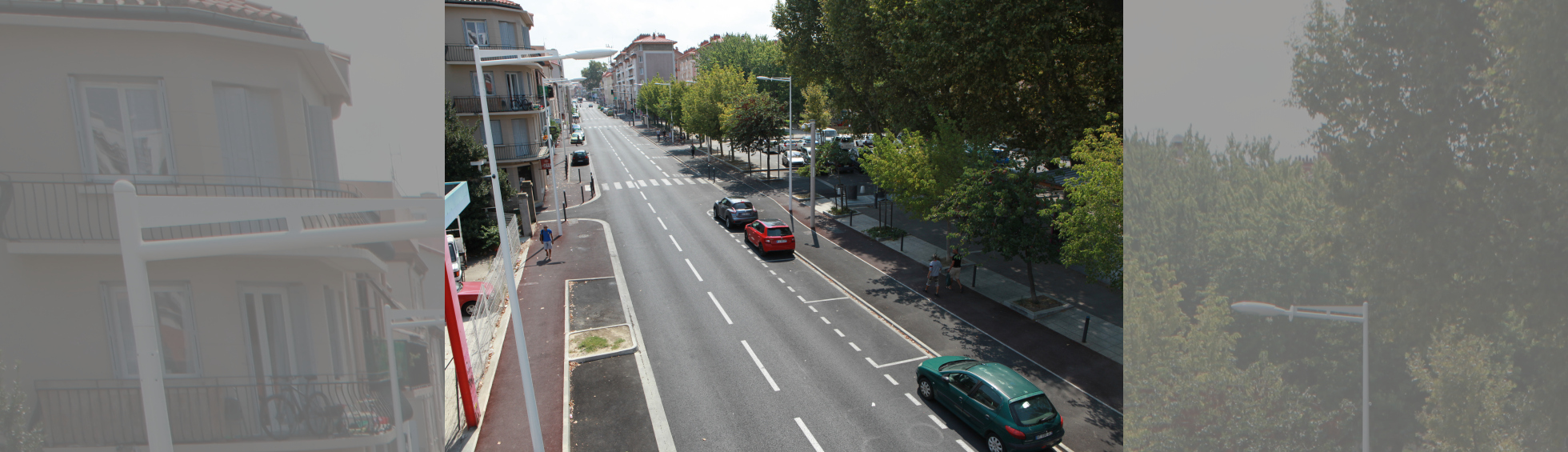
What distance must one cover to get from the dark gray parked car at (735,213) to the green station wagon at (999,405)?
18839mm

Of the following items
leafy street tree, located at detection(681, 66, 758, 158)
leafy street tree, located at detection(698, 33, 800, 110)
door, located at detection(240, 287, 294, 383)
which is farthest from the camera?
leafy street tree, located at detection(698, 33, 800, 110)

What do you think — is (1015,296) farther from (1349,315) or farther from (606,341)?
(1349,315)

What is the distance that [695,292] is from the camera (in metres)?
23.8

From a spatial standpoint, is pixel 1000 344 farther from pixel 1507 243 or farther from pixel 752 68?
pixel 752 68

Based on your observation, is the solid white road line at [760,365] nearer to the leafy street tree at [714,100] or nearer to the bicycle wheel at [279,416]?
the bicycle wheel at [279,416]

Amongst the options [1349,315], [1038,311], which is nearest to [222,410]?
[1349,315]

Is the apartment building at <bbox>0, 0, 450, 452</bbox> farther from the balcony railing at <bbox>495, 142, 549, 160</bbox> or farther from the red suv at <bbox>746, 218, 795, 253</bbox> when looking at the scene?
the balcony railing at <bbox>495, 142, 549, 160</bbox>

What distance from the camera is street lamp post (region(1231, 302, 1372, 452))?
16.1 feet

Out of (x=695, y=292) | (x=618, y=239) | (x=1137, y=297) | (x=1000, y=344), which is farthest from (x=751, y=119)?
(x=1137, y=297)

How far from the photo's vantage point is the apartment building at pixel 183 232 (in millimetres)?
1421

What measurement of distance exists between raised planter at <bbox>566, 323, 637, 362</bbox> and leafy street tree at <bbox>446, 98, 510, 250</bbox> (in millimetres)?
6338

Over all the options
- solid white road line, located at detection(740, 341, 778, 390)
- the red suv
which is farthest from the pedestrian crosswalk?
solid white road line, located at detection(740, 341, 778, 390)

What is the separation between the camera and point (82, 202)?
144 cm

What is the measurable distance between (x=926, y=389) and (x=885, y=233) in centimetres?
1617
